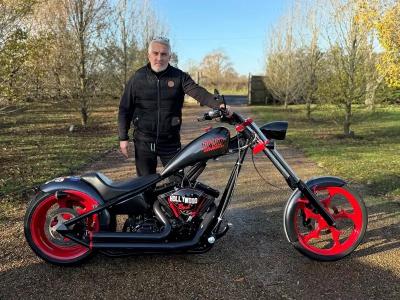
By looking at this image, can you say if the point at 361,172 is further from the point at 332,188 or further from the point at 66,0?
the point at 66,0

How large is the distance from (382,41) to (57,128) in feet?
33.4

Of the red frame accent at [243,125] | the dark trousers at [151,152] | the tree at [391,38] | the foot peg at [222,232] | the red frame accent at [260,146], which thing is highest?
the tree at [391,38]

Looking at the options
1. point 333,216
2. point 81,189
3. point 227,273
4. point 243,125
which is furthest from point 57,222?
point 333,216

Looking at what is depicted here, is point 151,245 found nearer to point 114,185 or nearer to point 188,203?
point 188,203

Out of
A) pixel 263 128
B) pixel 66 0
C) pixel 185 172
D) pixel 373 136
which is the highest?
pixel 66 0

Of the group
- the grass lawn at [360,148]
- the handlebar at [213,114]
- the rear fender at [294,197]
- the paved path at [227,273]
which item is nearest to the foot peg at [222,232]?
the paved path at [227,273]

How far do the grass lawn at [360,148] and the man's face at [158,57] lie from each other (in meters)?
3.85

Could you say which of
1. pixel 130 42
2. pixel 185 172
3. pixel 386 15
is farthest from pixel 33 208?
pixel 130 42

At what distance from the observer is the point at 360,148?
1064 cm

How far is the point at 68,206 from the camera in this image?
3.82 meters

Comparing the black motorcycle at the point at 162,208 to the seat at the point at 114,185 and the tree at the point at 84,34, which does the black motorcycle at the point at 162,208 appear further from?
the tree at the point at 84,34

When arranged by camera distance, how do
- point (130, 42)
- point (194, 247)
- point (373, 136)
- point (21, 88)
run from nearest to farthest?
1. point (194, 247)
2. point (21, 88)
3. point (373, 136)
4. point (130, 42)

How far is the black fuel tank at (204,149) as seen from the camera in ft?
11.7

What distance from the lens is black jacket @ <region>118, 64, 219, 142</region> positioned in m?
4.02
